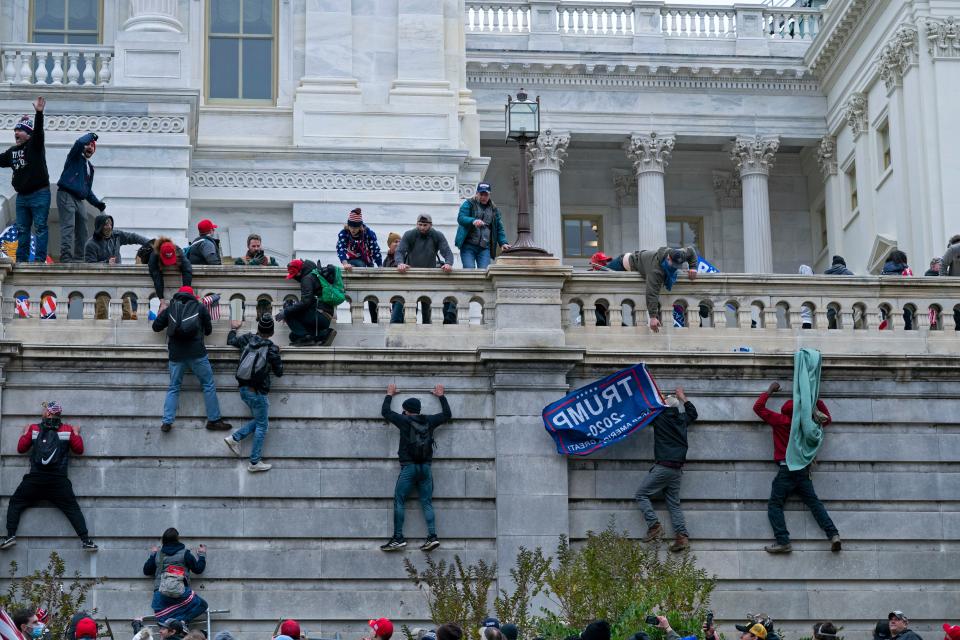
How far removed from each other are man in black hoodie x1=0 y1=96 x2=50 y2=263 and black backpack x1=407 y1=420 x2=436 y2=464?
246 inches

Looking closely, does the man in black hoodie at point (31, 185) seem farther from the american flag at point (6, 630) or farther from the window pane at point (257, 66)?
the window pane at point (257, 66)

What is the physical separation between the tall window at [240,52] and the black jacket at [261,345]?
52.9 feet

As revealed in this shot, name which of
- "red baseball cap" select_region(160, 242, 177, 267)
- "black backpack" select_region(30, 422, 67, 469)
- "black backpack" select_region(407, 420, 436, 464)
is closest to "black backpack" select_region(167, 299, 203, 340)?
"red baseball cap" select_region(160, 242, 177, 267)

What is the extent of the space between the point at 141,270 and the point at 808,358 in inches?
371

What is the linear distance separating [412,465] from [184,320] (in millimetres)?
3636

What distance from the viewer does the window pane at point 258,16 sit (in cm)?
4262

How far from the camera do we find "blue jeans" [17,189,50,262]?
1134 inches

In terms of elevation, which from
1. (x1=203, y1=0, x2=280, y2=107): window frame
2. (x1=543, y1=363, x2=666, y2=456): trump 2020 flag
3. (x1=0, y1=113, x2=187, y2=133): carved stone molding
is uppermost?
(x1=203, y1=0, x2=280, y2=107): window frame

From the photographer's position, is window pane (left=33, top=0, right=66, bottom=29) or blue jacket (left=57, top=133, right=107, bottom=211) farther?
window pane (left=33, top=0, right=66, bottom=29)

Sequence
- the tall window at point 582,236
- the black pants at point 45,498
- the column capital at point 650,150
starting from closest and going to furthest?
the black pants at point 45,498, the column capital at point 650,150, the tall window at point 582,236

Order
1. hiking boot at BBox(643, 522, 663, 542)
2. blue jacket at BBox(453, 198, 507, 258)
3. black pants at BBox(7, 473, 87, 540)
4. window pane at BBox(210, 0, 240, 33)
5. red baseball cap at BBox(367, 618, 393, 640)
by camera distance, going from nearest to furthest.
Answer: red baseball cap at BBox(367, 618, 393, 640) < black pants at BBox(7, 473, 87, 540) < hiking boot at BBox(643, 522, 663, 542) < blue jacket at BBox(453, 198, 507, 258) < window pane at BBox(210, 0, 240, 33)

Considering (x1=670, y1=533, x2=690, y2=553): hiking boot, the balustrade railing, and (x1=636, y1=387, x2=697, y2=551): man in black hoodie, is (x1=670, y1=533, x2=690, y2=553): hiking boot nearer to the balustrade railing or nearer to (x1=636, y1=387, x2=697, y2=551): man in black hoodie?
(x1=636, y1=387, x2=697, y2=551): man in black hoodie

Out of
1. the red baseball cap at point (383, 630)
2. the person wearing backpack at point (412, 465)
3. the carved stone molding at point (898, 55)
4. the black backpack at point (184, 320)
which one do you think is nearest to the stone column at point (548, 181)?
the carved stone molding at point (898, 55)

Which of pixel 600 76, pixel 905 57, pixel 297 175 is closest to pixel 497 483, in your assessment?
pixel 297 175
